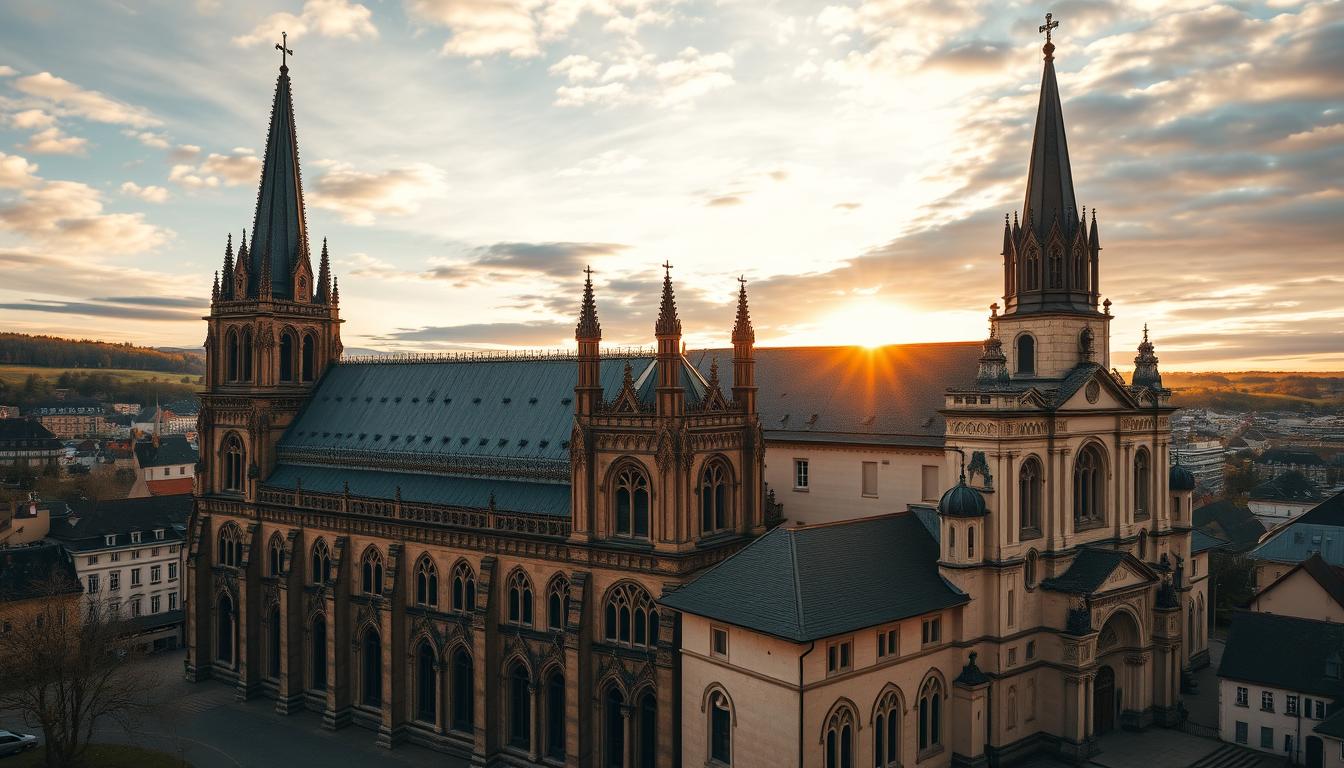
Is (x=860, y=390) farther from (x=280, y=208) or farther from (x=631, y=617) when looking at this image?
(x=280, y=208)

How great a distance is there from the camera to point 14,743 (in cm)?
5381

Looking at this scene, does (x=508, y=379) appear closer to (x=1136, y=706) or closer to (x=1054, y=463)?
(x=1054, y=463)

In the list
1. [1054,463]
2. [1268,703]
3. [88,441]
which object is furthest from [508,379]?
[88,441]

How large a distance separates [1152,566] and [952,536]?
60.3ft

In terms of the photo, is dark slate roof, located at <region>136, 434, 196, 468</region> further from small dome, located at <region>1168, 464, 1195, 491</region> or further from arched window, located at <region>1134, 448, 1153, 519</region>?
small dome, located at <region>1168, 464, 1195, 491</region>

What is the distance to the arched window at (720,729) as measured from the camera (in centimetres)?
4066

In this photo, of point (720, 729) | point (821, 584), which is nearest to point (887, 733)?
point (720, 729)

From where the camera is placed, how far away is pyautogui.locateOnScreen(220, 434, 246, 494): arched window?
222 feet

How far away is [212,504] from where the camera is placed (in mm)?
68000

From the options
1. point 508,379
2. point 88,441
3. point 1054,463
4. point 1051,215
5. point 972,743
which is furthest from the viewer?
point 88,441

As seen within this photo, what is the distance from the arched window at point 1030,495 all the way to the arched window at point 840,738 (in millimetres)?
15812

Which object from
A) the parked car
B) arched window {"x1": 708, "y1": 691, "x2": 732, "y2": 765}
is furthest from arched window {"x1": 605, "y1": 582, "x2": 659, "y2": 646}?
the parked car

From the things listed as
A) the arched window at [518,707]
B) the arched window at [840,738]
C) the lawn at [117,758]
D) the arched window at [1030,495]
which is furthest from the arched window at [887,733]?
the lawn at [117,758]

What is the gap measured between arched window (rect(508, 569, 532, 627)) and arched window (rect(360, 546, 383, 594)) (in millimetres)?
11546
